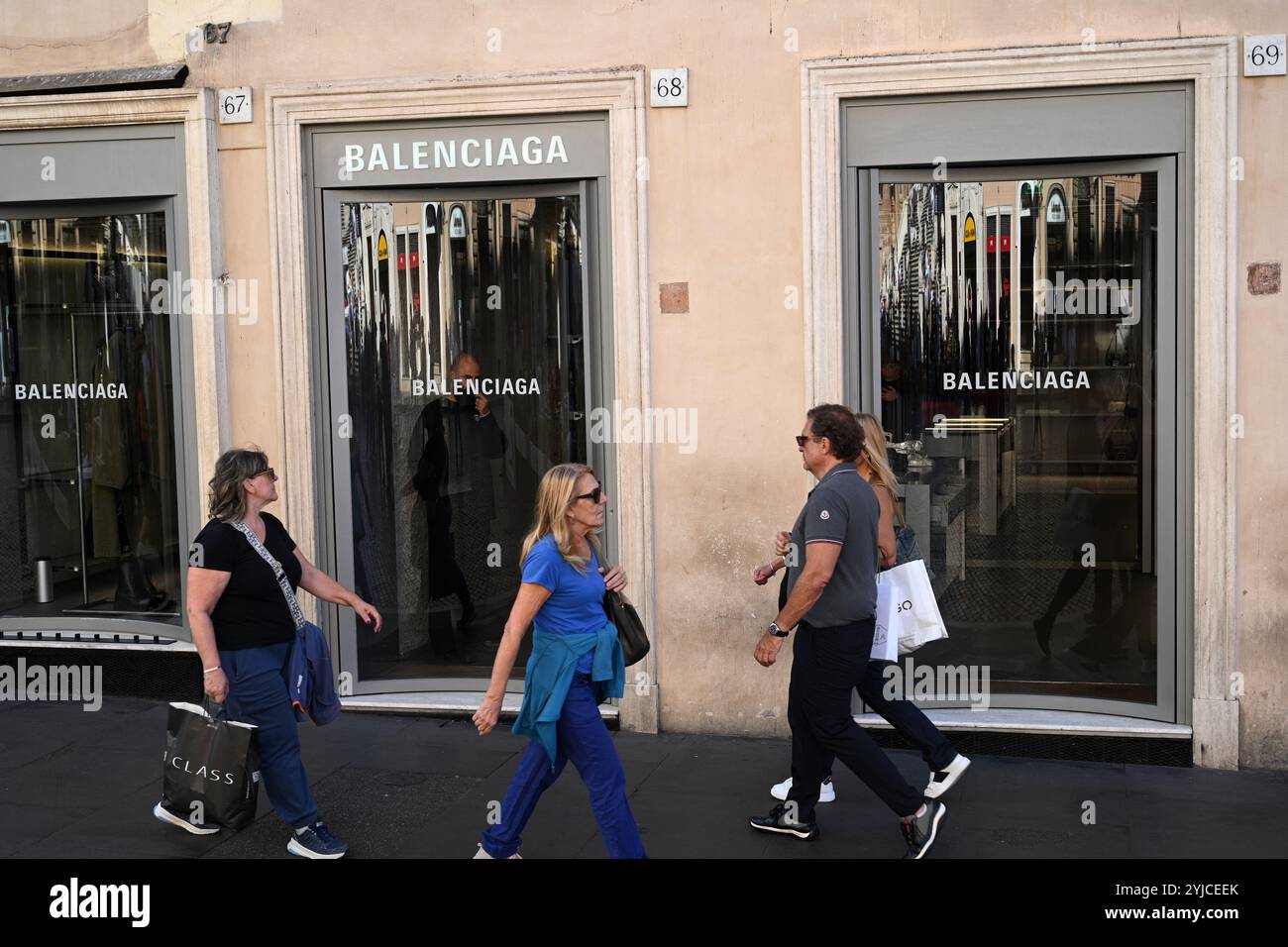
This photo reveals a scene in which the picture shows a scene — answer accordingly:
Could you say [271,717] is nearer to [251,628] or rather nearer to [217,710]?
[217,710]

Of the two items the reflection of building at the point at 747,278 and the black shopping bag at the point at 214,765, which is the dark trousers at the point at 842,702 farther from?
the black shopping bag at the point at 214,765

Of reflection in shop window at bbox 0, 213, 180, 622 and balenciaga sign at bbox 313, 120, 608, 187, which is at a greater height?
balenciaga sign at bbox 313, 120, 608, 187

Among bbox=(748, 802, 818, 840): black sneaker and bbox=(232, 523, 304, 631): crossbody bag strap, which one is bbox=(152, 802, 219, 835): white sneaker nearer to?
bbox=(232, 523, 304, 631): crossbody bag strap

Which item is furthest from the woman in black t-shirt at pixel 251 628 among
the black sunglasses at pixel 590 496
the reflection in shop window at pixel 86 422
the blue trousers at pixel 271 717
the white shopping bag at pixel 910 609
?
the reflection in shop window at pixel 86 422

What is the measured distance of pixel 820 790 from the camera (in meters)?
6.44

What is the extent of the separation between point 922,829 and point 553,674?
1679mm

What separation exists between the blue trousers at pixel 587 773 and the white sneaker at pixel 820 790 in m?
1.29

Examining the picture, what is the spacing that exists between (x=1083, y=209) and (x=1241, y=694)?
2.61 m

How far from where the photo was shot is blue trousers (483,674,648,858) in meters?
5.14

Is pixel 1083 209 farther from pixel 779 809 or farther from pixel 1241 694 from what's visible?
pixel 779 809

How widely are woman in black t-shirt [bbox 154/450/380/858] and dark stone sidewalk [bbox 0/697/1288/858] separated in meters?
0.38

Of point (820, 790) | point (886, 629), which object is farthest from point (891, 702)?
point (820, 790)

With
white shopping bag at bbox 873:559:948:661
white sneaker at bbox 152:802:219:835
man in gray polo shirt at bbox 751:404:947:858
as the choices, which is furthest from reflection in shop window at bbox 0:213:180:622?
white shopping bag at bbox 873:559:948:661

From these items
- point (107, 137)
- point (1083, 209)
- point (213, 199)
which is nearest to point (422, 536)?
point (213, 199)
